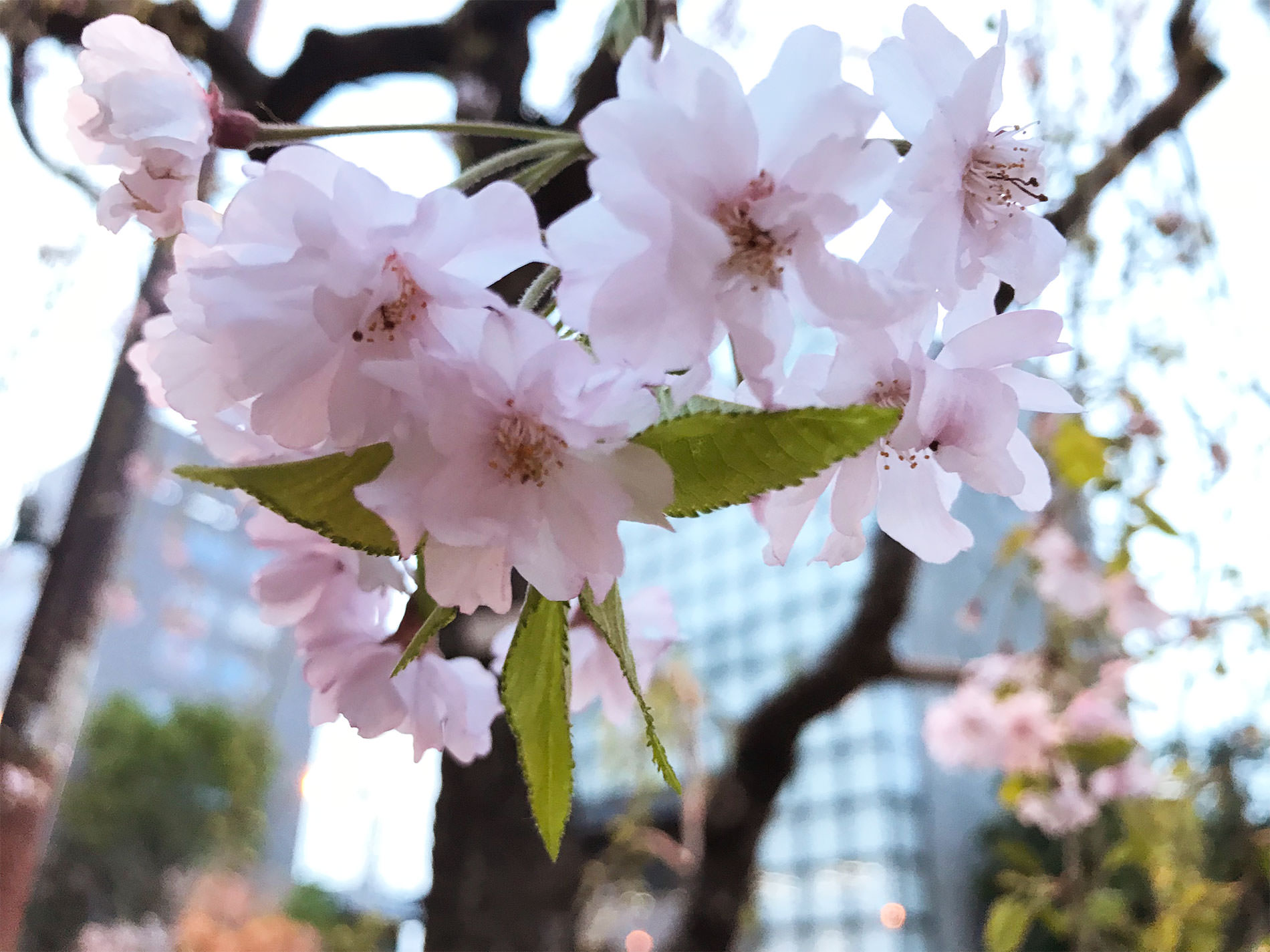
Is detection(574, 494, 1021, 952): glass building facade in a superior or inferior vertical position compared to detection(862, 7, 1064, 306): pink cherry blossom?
superior

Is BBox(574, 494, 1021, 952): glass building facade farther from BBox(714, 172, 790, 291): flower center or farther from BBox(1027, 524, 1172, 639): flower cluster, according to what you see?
BBox(714, 172, 790, 291): flower center

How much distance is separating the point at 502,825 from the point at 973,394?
714 millimetres

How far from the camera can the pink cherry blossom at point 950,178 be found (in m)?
0.19

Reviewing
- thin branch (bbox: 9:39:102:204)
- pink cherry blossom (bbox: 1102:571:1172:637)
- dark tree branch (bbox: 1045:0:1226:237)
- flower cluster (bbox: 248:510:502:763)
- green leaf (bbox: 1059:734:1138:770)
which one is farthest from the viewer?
pink cherry blossom (bbox: 1102:571:1172:637)

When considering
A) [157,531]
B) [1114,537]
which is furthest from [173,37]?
[157,531]

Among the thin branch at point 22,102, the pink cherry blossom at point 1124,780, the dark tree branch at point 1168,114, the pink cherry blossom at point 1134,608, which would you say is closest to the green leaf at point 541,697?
the thin branch at point 22,102

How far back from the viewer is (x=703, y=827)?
1.26 m

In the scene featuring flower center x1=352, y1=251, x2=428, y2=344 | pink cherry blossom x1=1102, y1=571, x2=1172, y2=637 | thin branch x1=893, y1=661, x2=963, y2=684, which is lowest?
flower center x1=352, y1=251, x2=428, y2=344

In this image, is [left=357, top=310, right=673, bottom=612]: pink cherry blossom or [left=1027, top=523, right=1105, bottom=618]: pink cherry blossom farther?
[left=1027, top=523, right=1105, bottom=618]: pink cherry blossom

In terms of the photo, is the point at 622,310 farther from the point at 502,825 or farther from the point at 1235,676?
the point at 1235,676

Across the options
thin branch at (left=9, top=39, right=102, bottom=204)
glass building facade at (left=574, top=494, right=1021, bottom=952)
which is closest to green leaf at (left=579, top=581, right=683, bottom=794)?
thin branch at (left=9, top=39, right=102, bottom=204)

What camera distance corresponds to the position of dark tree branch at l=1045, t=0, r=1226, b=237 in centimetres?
90

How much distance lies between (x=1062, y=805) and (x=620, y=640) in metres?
1.25

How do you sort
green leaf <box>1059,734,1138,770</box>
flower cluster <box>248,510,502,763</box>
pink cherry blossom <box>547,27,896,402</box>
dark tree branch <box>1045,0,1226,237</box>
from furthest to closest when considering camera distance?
1. green leaf <box>1059,734,1138,770</box>
2. dark tree branch <box>1045,0,1226,237</box>
3. flower cluster <box>248,510,502,763</box>
4. pink cherry blossom <box>547,27,896,402</box>
